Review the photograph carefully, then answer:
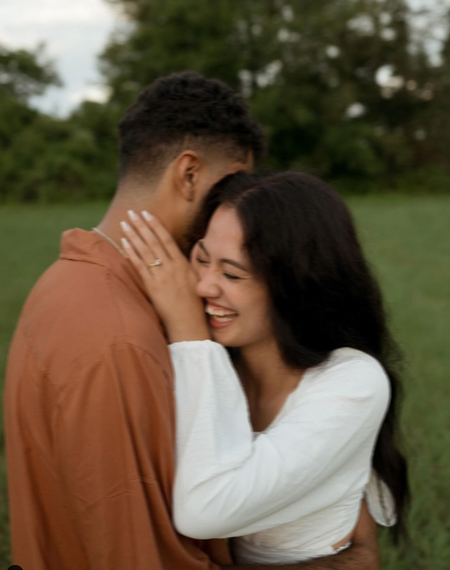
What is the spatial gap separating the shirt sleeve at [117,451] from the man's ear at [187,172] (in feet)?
2.24

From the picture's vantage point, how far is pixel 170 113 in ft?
7.57

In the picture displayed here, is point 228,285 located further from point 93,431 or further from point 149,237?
point 93,431

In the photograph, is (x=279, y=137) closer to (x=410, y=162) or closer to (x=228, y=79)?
(x=228, y=79)

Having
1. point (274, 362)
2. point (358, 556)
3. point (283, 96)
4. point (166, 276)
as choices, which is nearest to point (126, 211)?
point (166, 276)

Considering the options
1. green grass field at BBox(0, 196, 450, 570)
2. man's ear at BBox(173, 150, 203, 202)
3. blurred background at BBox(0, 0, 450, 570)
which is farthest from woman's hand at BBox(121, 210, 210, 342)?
blurred background at BBox(0, 0, 450, 570)

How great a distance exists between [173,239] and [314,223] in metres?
0.45

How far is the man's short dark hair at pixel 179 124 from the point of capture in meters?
2.27

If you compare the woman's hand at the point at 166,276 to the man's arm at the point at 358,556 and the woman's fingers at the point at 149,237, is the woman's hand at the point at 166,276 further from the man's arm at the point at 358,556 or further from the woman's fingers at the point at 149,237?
the man's arm at the point at 358,556

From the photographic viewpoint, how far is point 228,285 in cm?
215

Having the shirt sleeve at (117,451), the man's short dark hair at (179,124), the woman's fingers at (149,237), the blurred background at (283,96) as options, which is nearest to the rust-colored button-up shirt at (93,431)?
the shirt sleeve at (117,451)

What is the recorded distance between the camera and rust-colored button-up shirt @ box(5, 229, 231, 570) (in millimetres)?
1730

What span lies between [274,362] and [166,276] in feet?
1.74

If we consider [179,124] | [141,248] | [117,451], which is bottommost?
[117,451]

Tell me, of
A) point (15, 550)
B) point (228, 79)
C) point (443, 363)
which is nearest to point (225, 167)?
point (15, 550)
